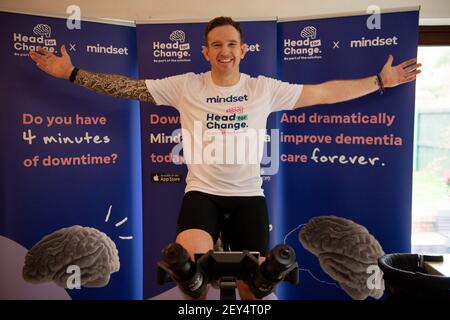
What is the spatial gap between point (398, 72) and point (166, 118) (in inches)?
64.4

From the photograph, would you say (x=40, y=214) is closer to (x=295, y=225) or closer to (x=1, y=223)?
(x=1, y=223)

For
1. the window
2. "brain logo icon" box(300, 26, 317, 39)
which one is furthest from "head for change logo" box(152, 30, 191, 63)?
the window

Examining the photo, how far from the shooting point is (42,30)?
284cm

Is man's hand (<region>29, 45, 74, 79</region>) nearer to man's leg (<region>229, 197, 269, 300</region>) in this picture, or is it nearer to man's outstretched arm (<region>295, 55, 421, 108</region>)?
man's leg (<region>229, 197, 269, 300</region>)

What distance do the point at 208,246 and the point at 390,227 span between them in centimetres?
140

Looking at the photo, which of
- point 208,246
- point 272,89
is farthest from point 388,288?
point 272,89

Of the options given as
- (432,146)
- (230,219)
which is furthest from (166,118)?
(432,146)

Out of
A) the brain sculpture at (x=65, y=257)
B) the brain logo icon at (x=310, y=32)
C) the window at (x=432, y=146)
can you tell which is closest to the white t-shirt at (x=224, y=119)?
the brain logo icon at (x=310, y=32)

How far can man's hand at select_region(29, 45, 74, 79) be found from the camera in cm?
281

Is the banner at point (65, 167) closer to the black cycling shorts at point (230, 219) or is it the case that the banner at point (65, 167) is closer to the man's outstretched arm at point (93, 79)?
the man's outstretched arm at point (93, 79)

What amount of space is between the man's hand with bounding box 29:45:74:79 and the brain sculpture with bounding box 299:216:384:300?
2.04m

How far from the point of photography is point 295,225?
3.02 metres

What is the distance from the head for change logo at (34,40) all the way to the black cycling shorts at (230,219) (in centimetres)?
147

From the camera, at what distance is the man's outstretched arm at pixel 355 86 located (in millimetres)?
2730
